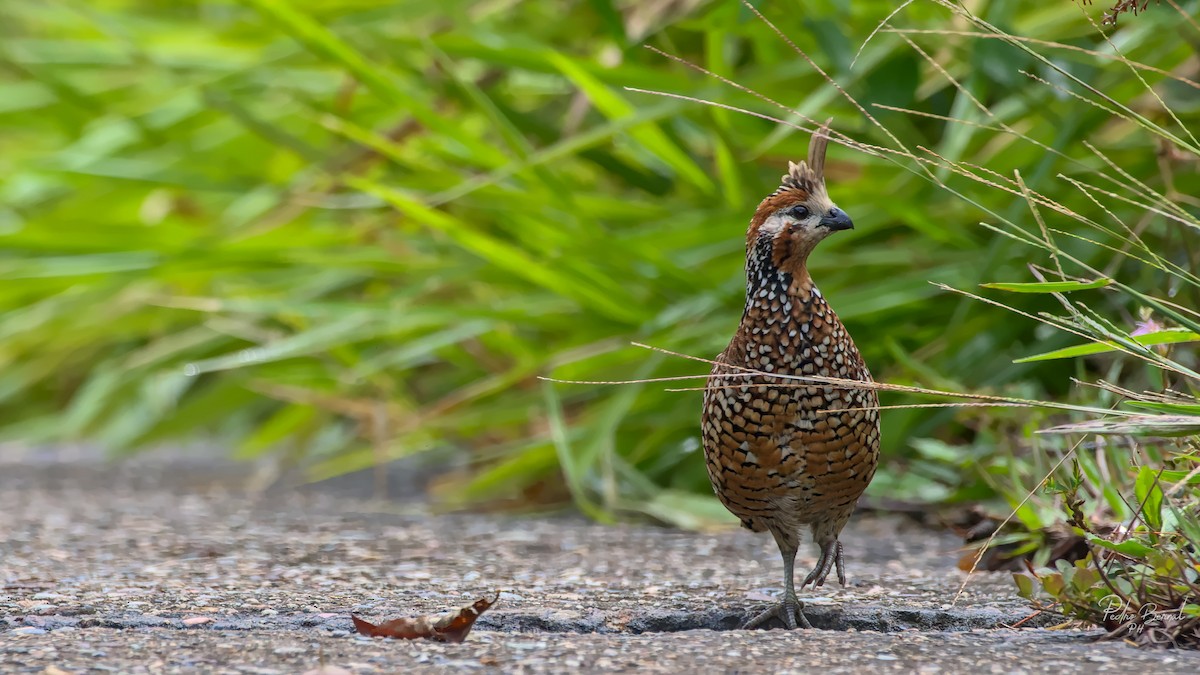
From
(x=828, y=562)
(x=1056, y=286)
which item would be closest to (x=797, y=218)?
(x=1056, y=286)

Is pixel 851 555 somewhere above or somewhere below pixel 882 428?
below

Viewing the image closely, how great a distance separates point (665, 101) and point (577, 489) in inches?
39.6

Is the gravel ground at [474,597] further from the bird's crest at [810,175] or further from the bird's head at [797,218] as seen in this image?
the bird's crest at [810,175]

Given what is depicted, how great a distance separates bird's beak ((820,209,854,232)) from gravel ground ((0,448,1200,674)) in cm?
63

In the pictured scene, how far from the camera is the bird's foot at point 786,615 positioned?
2.29 meters

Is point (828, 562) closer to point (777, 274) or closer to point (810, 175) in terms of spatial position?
point (777, 274)

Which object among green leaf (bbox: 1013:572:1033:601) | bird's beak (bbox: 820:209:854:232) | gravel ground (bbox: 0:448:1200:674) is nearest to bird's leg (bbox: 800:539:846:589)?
gravel ground (bbox: 0:448:1200:674)

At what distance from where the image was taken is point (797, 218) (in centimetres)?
245

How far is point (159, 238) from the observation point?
502 centimetres

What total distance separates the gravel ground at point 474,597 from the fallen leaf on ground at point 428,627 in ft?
0.08

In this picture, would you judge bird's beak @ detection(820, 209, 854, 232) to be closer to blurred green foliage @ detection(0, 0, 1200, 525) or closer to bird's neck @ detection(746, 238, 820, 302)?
bird's neck @ detection(746, 238, 820, 302)

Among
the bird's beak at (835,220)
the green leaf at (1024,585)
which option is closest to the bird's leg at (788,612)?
the green leaf at (1024,585)

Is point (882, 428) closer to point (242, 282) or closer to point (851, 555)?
point (851, 555)

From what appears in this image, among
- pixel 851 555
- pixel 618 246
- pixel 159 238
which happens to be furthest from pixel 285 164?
pixel 851 555
